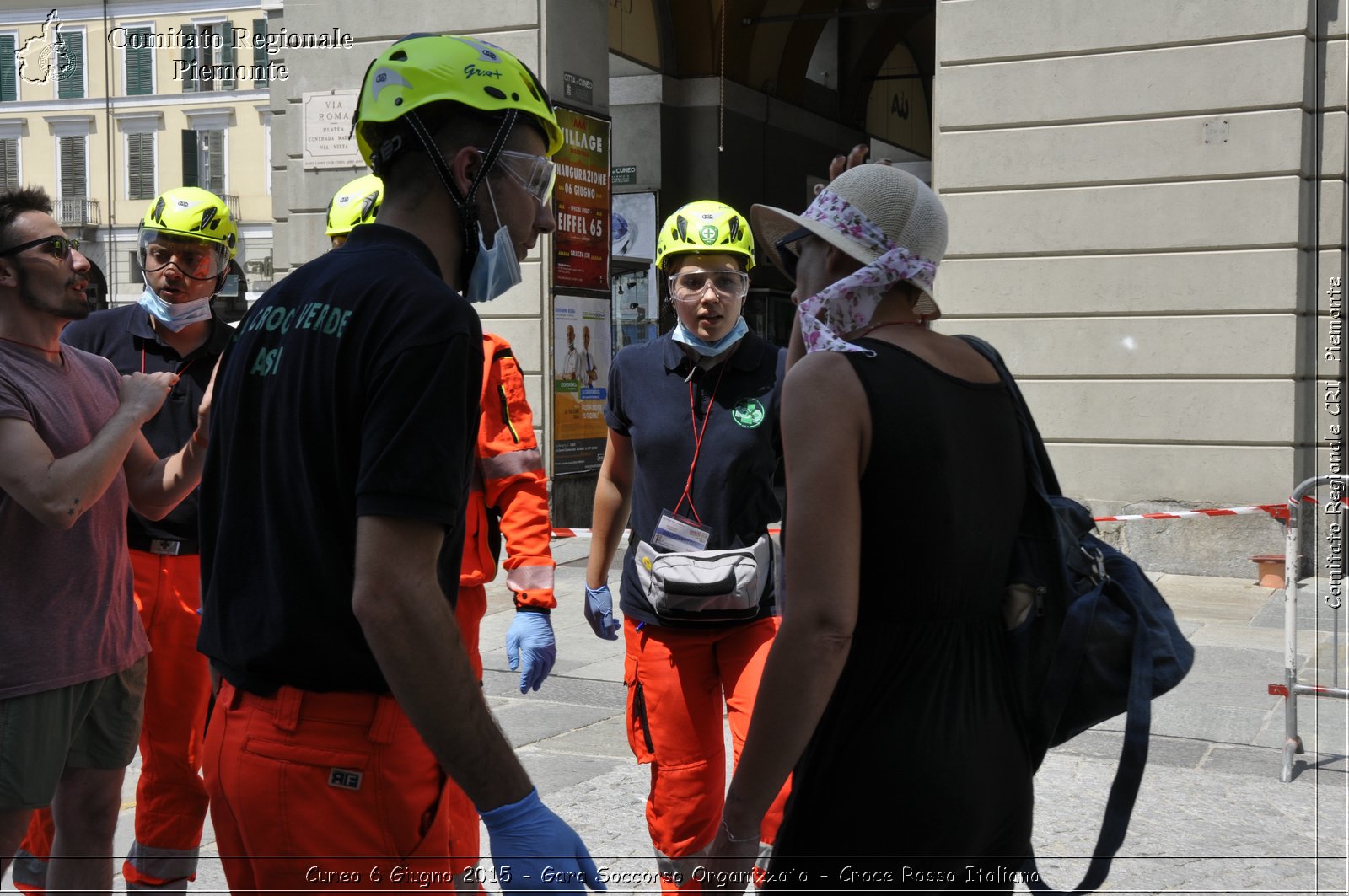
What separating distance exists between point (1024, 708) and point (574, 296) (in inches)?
402

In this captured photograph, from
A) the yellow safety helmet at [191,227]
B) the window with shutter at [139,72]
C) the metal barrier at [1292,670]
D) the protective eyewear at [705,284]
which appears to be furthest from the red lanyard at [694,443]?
the window with shutter at [139,72]

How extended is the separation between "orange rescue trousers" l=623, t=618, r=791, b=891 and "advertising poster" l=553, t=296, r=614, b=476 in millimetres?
7959

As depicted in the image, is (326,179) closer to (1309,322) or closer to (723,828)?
(1309,322)

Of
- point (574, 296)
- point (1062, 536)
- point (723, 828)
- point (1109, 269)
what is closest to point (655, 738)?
point (723, 828)

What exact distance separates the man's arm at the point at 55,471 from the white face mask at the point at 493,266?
51.4 inches

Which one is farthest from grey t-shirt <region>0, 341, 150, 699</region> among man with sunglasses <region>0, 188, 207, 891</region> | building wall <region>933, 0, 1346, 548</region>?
building wall <region>933, 0, 1346, 548</region>

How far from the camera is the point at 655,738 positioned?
160 inches

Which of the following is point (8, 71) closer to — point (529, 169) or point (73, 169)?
point (73, 169)

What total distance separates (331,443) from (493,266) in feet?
1.83

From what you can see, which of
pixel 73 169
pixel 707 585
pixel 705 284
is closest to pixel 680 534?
pixel 707 585

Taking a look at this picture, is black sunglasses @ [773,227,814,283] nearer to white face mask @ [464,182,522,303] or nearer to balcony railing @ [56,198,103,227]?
white face mask @ [464,182,522,303]

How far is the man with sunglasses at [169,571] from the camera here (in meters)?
4.12

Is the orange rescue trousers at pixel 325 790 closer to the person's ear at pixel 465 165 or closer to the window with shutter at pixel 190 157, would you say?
the person's ear at pixel 465 165

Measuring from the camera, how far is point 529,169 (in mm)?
2412
